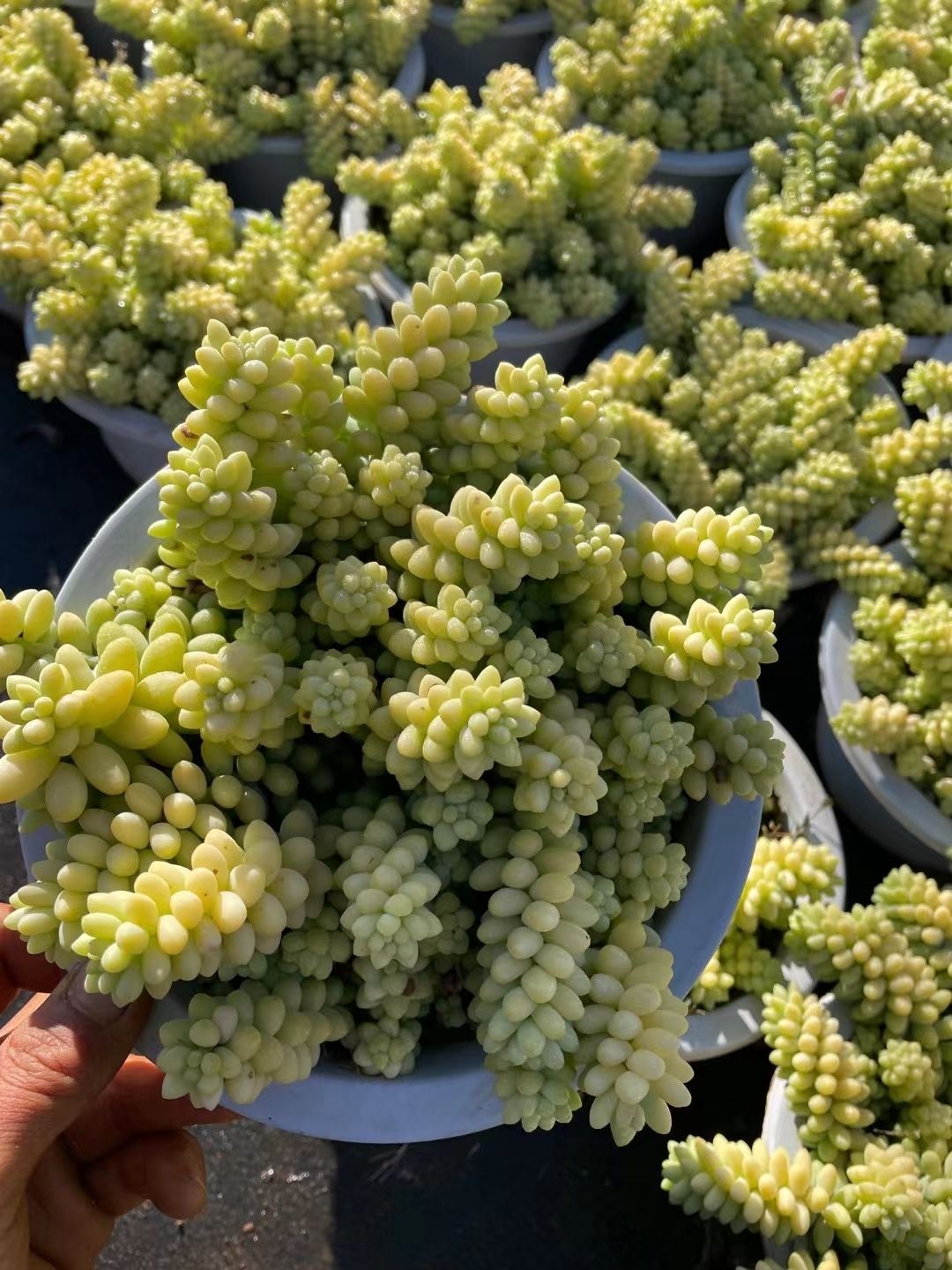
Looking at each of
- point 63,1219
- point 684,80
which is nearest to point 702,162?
point 684,80

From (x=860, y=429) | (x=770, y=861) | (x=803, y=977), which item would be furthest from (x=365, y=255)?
(x=803, y=977)

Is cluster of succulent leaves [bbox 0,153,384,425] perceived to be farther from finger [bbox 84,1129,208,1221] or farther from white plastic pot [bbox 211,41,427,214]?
finger [bbox 84,1129,208,1221]

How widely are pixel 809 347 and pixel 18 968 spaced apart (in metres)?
1.59

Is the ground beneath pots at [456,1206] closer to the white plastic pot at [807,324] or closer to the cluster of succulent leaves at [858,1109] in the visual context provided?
the cluster of succulent leaves at [858,1109]

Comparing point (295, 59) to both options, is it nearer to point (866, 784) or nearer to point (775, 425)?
point (775, 425)

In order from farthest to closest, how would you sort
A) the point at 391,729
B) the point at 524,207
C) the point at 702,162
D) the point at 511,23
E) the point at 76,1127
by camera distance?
the point at 511,23
the point at 702,162
the point at 524,207
the point at 76,1127
the point at 391,729

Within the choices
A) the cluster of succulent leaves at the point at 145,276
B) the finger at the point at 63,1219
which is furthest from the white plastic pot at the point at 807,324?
the finger at the point at 63,1219

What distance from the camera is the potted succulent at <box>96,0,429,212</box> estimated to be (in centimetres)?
190

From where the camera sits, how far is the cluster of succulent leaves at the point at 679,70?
195cm

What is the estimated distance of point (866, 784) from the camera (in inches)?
59.9

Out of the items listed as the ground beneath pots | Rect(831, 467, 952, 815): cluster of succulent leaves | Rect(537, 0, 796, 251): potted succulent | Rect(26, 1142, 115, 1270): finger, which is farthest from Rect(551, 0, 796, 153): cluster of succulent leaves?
Rect(26, 1142, 115, 1270): finger

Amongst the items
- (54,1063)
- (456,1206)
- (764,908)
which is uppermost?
(54,1063)

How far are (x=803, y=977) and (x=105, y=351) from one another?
4.70ft

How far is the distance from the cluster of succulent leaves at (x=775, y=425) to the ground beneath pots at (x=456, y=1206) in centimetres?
83
